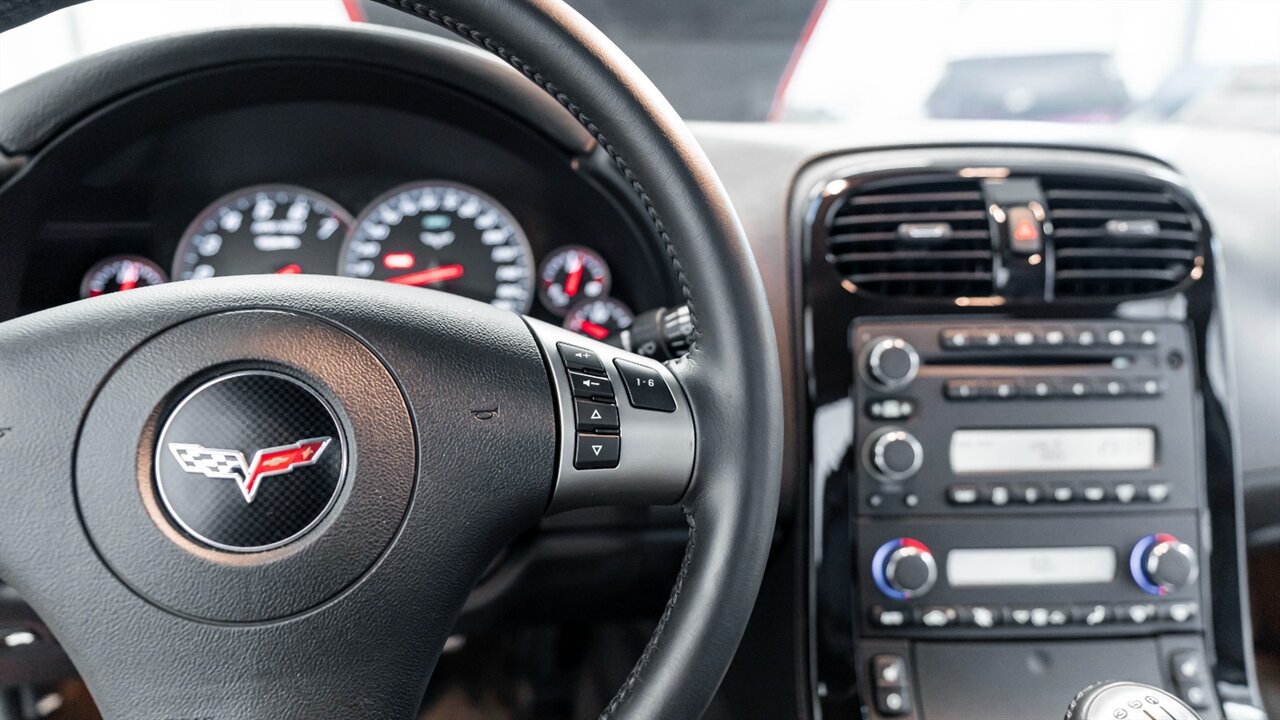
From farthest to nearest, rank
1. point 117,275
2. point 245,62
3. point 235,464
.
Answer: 1. point 117,275
2. point 245,62
3. point 235,464

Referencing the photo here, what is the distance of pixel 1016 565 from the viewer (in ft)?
3.78

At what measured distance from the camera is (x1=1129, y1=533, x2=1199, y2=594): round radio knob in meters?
1.13

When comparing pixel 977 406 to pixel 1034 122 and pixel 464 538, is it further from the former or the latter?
pixel 464 538

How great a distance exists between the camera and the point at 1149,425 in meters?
1.17

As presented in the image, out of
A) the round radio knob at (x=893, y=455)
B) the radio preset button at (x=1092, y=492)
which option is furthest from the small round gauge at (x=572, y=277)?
the radio preset button at (x=1092, y=492)

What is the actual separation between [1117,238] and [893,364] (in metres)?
0.32

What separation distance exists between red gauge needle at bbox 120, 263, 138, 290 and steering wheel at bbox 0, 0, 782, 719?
63 cm

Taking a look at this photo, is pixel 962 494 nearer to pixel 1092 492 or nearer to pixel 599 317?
pixel 1092 492

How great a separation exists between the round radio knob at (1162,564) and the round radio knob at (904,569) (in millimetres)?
245

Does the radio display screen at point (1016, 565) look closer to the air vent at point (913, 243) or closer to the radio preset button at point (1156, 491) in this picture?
the radio preset button at point (1156, 491)

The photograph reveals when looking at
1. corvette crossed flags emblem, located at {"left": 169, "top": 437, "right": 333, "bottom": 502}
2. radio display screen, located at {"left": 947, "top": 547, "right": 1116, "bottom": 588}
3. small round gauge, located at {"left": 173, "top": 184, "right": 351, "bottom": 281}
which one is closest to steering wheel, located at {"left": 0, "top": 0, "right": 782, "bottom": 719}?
corvette crossed flags emblem, located at {"left": 169, "top": 437, "right": 333, "bottom": 502}

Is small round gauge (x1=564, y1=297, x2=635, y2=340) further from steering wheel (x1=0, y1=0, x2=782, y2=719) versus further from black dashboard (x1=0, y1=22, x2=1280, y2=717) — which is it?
steering wheel (x1=0, y1=0, x2=782, y2=719)

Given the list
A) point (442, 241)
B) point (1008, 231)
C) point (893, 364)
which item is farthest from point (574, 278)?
point (1008, 231)

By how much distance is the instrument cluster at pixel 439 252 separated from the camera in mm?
1300
